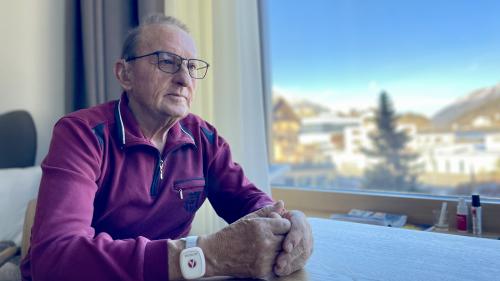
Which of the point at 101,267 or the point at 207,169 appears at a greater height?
the point at 207,169

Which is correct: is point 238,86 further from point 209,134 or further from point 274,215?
point 274,215

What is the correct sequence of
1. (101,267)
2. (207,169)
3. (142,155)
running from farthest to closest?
(207,169) < (142,155) < (101,267)

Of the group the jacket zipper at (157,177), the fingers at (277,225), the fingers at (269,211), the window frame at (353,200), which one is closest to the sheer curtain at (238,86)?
the window frame at (353,200)

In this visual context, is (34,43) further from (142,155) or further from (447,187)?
(447,187)

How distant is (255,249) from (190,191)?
453mm

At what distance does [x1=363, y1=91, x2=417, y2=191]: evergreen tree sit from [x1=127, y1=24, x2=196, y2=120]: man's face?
1.07 metres

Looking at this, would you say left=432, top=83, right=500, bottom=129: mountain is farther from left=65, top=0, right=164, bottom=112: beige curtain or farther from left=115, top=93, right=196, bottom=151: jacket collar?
left=65, top=0, right=164, bottom=112: beige curtain

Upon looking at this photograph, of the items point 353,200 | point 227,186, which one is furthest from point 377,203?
point 227,186

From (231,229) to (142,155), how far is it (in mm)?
419

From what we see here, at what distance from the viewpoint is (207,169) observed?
1260mm

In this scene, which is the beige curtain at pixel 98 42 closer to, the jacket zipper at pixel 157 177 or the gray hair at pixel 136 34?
the gray hair at pixel 136 34

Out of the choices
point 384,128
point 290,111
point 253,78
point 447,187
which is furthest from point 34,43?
point 447,187

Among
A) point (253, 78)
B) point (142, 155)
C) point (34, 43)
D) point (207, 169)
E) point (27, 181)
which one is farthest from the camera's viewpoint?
point (34, 43)

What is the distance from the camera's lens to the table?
0.79m
